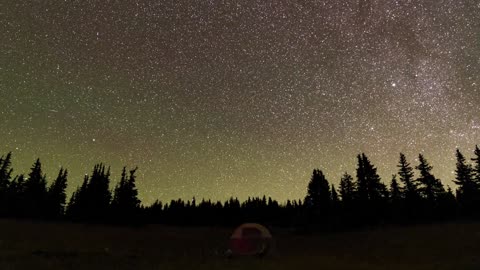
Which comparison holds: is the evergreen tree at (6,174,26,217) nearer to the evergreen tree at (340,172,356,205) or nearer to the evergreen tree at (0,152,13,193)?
the evergreen tree at (0,152,13,193)

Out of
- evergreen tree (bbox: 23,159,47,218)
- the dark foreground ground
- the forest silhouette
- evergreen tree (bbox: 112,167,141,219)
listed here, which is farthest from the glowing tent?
evergreen tree (bbox: 23,159,47,218)

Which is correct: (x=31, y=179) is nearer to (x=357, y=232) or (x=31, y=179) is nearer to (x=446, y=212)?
(x=357, y=232)

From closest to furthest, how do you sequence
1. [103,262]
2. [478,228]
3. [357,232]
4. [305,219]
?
[103,262] → [478,228] → [357,232] → [305,219]

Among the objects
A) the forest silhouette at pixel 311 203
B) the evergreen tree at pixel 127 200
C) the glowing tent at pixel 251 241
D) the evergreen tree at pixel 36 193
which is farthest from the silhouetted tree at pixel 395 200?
the evergreen tree at pixel 36 193

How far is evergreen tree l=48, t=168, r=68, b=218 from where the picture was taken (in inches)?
3006

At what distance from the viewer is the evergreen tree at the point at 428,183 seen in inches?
2292

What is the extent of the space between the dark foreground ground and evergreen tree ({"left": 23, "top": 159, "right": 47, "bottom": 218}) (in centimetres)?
2258

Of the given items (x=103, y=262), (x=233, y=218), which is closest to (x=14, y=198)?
(x=233, y=218)

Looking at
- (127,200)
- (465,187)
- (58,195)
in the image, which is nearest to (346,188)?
(465,187)

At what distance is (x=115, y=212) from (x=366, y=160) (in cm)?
5263

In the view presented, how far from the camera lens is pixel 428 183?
59.3 m

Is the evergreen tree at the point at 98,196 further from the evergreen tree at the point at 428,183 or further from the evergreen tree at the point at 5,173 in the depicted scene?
the evergreen tree at the point at 428,183

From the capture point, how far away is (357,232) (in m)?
50.3

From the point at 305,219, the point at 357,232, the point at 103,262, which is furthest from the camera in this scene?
the point at 305,219
